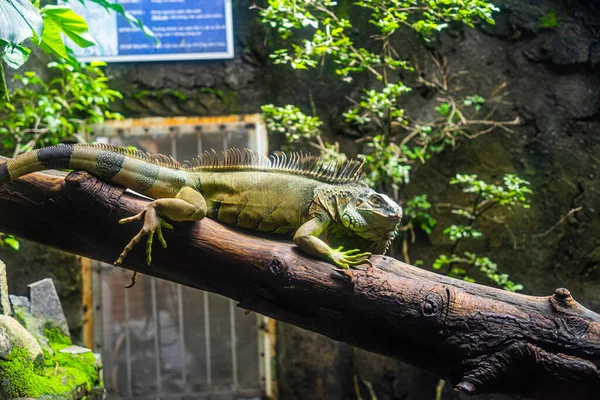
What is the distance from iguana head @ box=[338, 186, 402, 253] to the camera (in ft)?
10.2

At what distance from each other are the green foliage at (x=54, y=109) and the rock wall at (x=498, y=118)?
53 cm

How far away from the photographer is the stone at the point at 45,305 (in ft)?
15.6

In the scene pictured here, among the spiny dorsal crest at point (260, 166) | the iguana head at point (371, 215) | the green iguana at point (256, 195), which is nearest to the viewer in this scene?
the green iguana at point (256, 195)

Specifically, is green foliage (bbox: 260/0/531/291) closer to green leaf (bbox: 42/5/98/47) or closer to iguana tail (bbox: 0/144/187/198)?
iguana tail (bbox: 0/144/187/198)

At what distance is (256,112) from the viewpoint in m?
5.94

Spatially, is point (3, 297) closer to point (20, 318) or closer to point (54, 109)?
point (20, 318)

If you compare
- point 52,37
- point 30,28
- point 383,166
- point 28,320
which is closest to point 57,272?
point 28,320

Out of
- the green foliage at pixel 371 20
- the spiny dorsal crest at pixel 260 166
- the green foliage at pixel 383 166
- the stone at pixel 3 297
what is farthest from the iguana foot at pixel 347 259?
the stone at pixel 3 297

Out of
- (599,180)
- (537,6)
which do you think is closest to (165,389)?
(599,180)

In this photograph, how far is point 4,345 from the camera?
11.6ft

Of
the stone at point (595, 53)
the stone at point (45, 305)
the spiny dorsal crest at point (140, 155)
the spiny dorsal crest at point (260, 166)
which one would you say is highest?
the stone at point (595, 53)

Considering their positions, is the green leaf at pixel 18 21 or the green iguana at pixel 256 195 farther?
the green iguana at pixel 256 195

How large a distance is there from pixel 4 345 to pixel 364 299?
2285 mm

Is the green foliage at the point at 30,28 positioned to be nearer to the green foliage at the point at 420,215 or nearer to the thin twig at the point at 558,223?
the green foliage at the point at 420,215
